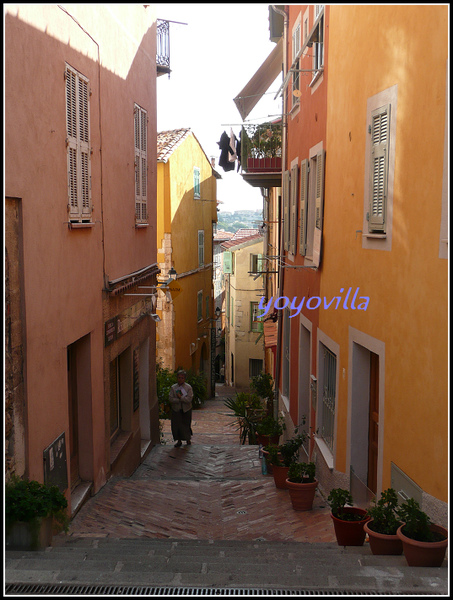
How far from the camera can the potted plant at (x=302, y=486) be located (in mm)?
7957

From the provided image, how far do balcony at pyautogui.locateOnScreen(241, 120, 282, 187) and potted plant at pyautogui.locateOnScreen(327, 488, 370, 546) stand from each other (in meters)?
10.4

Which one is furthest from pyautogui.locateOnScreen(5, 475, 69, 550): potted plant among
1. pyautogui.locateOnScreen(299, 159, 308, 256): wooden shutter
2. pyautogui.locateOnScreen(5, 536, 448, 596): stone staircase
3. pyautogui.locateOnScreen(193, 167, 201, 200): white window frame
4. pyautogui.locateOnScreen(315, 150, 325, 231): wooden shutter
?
pyautogui.locateOnScreen(193, 167, 201, 200): white window frame

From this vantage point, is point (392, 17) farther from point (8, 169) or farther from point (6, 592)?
point (6, 592)

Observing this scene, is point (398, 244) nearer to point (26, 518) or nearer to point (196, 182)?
point (26, 518)

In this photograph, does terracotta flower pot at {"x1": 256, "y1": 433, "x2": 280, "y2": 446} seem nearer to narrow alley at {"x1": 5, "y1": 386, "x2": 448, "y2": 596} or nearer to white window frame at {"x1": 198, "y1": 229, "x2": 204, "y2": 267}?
narrow alley at {"x1": 5, "y1": 386, "x2": 448, "y2": 596}

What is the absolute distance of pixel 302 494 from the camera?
8.00m

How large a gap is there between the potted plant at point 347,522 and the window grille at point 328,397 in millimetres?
2656

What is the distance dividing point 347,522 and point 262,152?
11.1 meters

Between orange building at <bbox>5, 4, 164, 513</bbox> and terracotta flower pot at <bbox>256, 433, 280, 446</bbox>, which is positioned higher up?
orange building at <bbox>5, 4, 164, 513</bbox>

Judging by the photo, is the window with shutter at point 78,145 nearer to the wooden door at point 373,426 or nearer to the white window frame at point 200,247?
the wooden door at point 373,426

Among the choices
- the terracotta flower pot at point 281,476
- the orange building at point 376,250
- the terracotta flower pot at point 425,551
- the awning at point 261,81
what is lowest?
the terracotta flower pot at point 281,476

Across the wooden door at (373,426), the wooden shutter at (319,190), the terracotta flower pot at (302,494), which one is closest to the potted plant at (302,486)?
the terracotta flower pot at (302,494)

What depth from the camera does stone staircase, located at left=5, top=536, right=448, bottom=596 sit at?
394cm

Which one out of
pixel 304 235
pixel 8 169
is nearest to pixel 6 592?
pixel 8 169
